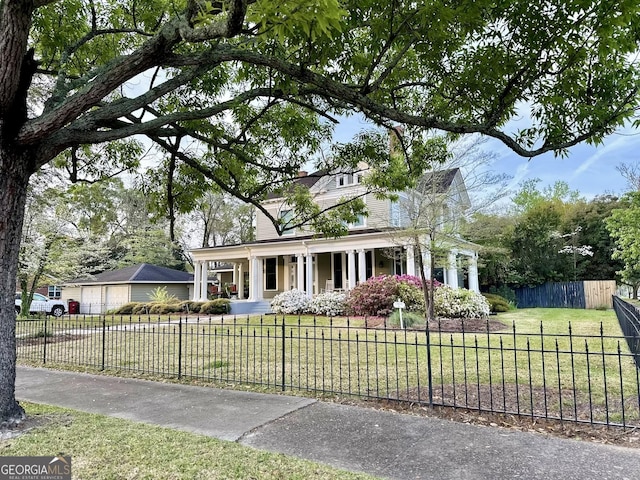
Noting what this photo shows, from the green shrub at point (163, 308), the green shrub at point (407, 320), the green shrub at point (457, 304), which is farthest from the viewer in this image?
the green shrub at point (163, 308)

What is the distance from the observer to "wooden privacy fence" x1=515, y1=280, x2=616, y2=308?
2270 cm

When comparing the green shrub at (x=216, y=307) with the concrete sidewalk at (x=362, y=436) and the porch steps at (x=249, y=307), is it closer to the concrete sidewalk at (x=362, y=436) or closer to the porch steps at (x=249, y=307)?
the porch steps at (x=249, y=307)

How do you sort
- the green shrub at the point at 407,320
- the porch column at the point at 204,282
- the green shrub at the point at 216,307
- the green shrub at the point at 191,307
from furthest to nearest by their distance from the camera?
1. the porch column at the point at 204,282
2. the green shrub at the point at 191,307
3. the green shrub at the point at 216,307
4. the green shrub at the point at 407,320

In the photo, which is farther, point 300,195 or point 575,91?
point 300,195

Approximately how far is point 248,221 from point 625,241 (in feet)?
102

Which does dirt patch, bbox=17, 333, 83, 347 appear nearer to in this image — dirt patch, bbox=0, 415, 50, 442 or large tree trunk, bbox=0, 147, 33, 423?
dirt patch, bbox=0, 415, 50, 442

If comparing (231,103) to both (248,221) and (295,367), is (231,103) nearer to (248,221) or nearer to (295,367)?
(295,367)

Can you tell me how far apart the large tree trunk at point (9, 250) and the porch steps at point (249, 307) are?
17.4 metres

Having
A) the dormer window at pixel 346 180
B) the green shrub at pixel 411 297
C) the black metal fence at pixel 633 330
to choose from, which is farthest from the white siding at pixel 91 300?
the black metal fence at pixel 633 330

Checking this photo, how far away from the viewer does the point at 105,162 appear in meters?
8.70

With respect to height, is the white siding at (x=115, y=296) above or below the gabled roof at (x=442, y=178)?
below

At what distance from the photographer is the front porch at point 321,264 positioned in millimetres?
19656

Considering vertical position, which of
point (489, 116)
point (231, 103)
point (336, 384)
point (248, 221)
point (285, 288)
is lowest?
point (336, 384)

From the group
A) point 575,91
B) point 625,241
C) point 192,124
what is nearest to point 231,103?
point 192,124
